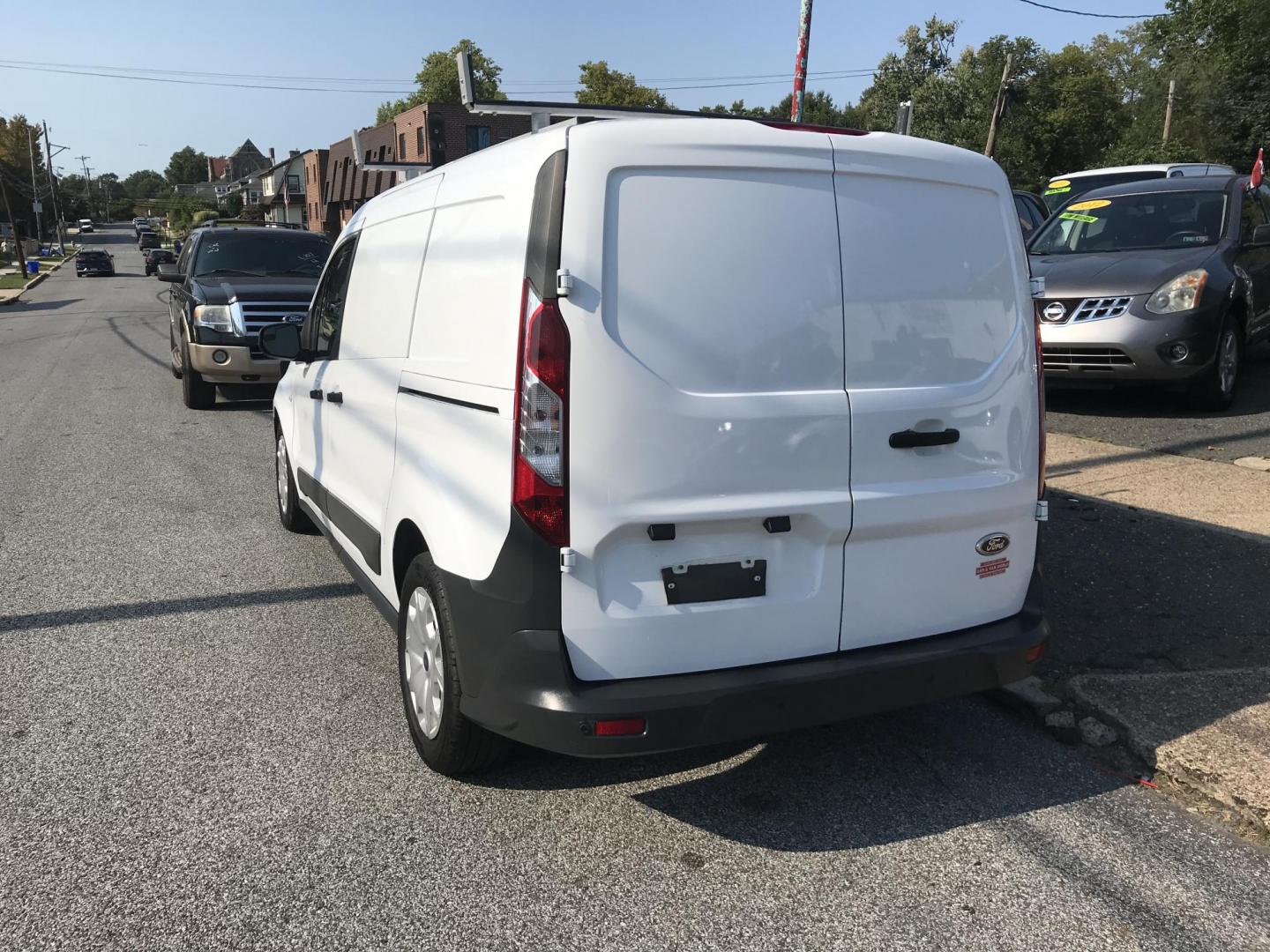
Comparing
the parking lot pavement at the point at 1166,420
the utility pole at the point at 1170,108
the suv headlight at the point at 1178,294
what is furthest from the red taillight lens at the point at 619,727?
the utility pole at the point at 1170,108

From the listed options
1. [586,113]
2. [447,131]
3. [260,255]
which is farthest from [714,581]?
[447,131]

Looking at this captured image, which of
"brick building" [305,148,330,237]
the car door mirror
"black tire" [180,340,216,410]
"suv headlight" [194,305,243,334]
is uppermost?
"brick building" [305,148,330,237]

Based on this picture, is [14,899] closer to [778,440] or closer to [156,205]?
[778,440]

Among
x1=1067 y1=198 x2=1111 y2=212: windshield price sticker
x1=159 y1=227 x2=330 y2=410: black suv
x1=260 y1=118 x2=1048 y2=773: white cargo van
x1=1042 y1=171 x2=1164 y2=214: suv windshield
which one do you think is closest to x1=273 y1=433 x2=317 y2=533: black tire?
x1=260 y1=118 x2=1048 y2=773: white cargo van

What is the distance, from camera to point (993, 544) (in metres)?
3.41

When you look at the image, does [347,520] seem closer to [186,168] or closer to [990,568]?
[990,568]

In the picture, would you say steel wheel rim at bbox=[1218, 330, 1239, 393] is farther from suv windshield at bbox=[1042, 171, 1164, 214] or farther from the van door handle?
the van door handle

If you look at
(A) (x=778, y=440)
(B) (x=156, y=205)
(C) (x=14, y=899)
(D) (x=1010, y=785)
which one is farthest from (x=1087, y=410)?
(B) (x=156, y=205)

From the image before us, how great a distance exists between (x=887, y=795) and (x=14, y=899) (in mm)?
2607

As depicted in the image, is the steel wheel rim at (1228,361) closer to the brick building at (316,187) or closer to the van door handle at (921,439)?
the van door handle at (921,439)

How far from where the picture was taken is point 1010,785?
3541 mm

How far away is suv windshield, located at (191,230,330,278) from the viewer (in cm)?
1236

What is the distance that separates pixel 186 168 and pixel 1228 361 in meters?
203

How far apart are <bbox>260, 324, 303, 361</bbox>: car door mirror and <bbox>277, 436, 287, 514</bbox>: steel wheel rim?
3.22 ft
